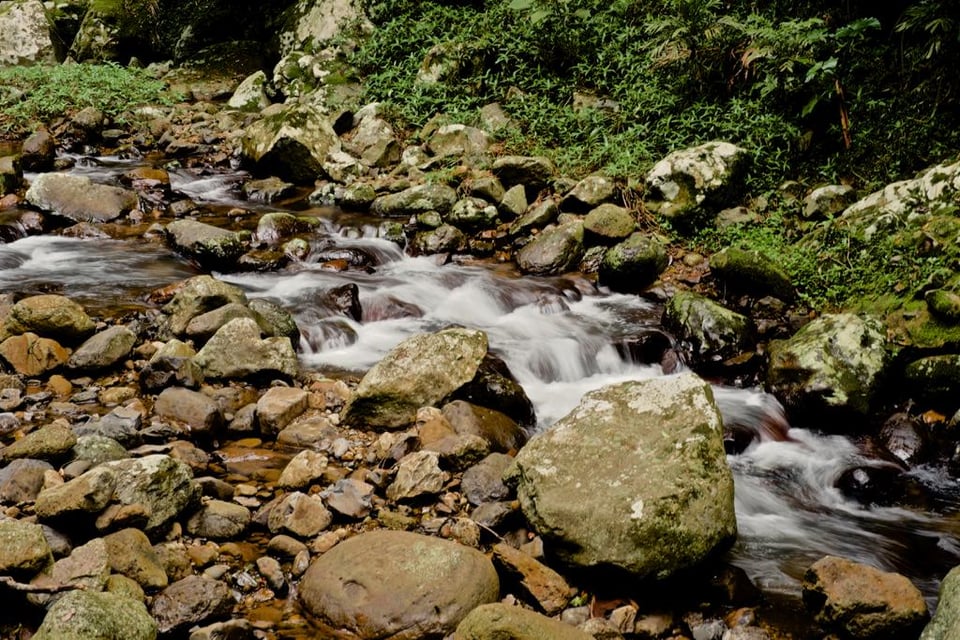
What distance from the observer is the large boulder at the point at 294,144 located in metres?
10.9

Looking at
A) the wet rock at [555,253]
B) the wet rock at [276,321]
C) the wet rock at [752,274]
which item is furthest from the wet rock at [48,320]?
the wet rock at [752,274]

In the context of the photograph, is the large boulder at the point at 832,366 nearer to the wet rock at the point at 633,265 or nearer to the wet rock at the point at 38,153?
the wet rock at the point at 633,265

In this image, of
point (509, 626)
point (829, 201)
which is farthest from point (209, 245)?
point (829, 201)

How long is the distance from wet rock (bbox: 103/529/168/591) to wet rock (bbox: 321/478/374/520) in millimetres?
986

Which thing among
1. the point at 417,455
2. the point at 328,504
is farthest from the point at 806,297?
the point at 328,504

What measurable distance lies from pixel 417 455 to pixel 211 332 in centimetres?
257

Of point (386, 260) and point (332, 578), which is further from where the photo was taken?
point (386, 260)

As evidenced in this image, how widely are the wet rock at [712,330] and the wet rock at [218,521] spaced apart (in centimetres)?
436

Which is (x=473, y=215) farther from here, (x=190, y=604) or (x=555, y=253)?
(x=190, y=604)

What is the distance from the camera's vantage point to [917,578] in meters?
3.92

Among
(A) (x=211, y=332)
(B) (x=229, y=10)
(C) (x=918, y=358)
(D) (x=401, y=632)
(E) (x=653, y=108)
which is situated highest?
(B) (x=229, y=10)

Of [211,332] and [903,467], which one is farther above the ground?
[211,332]

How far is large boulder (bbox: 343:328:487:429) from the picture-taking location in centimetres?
486

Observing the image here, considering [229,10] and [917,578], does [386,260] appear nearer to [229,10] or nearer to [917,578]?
[917,578]
